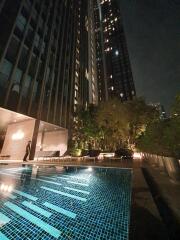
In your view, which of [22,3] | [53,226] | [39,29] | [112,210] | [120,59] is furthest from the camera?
[120,59]

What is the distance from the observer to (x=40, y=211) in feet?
9.29

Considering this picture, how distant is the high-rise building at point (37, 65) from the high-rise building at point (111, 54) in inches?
1786

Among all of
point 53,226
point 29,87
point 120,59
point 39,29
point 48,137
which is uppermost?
point 120,59

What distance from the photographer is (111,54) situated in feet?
287

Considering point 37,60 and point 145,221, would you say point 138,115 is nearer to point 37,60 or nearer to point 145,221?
point 37,60

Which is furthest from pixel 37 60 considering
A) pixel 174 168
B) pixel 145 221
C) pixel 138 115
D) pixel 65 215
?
pixel 145 221

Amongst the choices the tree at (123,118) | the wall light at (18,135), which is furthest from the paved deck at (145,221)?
the tree at (123,118)

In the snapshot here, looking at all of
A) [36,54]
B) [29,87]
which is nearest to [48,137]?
[29,87]

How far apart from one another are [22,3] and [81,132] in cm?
1876

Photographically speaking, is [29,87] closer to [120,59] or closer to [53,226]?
[53,226]

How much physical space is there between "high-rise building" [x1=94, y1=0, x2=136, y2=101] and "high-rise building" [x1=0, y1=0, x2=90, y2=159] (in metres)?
45.4

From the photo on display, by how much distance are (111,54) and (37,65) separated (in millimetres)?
81739

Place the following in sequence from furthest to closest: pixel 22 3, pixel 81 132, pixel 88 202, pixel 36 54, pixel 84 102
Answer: pixel 84 102 < pixel 81 132 < pixel 36 54 < pixel 22 3 < pixel 88 202

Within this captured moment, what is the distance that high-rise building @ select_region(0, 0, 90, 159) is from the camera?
45.0 feet
